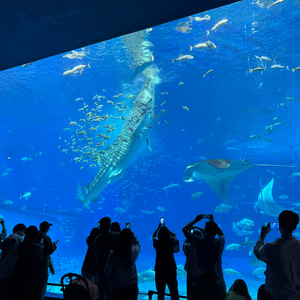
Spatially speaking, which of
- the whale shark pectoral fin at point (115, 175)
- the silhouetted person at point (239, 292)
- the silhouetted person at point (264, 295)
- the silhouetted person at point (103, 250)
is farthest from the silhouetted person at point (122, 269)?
the whale shark pectoral fin at point (115, 175)

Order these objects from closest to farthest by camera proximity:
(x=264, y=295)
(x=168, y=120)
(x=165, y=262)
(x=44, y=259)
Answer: (x=264, y=295) < (x=165, y=262) < (x=44, y=259) < (x=168, y=120)

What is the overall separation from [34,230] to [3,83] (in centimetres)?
2266

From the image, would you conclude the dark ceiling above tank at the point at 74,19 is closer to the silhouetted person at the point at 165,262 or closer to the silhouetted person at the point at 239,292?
the silhouetted person at the point at 165,262

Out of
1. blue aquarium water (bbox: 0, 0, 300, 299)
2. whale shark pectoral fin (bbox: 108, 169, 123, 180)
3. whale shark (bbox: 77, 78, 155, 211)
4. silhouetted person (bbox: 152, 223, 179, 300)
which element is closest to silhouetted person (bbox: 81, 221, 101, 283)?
silhouetted person (bbox: 152, 223, 179, 300)

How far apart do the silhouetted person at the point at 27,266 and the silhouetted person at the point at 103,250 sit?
67 centimetres

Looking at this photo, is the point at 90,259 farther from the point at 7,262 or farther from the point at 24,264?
the point at 7,262

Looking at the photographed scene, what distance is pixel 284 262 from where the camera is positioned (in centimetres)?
193

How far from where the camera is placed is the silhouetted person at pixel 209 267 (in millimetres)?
2152

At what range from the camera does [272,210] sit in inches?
650

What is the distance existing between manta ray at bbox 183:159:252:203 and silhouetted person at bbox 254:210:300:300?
7.84m

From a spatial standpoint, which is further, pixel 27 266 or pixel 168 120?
pixel 168 120

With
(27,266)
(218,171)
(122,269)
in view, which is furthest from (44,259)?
(218,171)

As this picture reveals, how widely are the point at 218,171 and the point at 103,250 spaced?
A: 32.6 ft

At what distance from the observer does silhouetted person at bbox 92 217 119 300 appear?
2.62 metres
